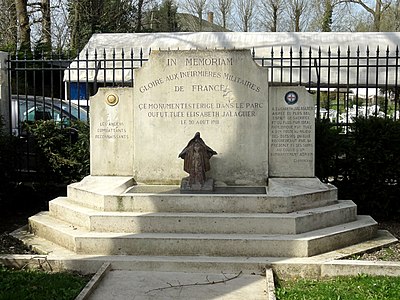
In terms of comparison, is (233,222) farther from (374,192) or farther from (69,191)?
(374,192)

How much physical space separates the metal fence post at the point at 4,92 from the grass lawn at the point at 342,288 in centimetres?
611

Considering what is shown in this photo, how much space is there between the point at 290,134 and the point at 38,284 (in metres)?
4.08

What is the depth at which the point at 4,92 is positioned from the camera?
9578 millimetres

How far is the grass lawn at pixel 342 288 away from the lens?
17.1 feet

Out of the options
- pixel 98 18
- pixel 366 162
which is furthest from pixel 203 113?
pixel 98 18

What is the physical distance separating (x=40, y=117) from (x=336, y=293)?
753 centimetres

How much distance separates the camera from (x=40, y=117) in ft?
35.9

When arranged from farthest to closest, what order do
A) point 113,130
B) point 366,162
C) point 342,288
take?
point 366,162
point 113,130
point 342,288

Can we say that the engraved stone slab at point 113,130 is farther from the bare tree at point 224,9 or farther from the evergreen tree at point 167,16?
the bare tree at point 224,9

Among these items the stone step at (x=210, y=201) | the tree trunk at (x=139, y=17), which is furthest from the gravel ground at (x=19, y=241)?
the tree trunk at (x=139, y=17)

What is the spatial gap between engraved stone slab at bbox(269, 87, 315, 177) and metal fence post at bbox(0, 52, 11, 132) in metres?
4.75

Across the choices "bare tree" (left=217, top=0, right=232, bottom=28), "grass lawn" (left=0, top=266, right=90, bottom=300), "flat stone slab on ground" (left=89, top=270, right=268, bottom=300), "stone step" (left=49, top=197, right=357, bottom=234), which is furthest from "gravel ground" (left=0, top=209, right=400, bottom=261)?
"bare tree" (left=217, top=0, right=232, bottom=28)

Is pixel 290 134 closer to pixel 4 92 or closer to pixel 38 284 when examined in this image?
pixel 38 284

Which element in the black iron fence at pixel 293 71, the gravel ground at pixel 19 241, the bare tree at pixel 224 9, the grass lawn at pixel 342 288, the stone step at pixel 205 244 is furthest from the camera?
the bare tree at pixel 224 9
